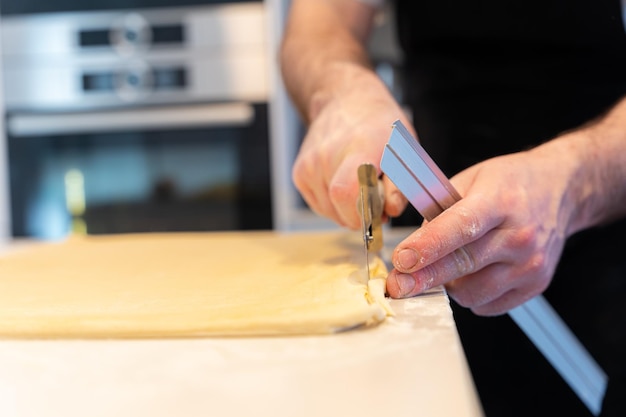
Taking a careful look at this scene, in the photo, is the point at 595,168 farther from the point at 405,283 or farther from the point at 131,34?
the point at 131,34

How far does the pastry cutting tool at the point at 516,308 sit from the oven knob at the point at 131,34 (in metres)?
1.37

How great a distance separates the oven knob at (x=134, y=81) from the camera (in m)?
1.66

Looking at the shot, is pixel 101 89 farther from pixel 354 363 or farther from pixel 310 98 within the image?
A: pixel 354 363

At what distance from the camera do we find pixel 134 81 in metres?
1.66

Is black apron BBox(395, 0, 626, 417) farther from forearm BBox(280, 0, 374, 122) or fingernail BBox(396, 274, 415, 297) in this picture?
fingernail BBox(396, 274, 415, 297)

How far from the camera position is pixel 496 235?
463 millimetres

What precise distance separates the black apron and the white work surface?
0.35 metres

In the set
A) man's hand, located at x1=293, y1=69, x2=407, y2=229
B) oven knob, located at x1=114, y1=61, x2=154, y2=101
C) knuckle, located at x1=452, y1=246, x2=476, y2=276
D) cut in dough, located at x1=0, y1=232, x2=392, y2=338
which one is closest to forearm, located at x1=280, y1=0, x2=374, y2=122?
man's hand, located at x1=293, y1=69, x2=407, y2=229

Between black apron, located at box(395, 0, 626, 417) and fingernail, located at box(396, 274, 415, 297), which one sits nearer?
fingernail, located at box(396, 274, 415, 297)

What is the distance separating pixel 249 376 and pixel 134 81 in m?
1.48

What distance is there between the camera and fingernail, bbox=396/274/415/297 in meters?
0.42

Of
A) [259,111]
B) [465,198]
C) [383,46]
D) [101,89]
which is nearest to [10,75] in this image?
[101,89]

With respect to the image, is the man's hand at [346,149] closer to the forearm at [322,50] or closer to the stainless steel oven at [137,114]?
the forearm at [322,50]

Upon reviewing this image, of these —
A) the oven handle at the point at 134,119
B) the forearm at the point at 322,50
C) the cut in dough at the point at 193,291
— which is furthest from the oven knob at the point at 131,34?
the cut in dough at the point at 193,291
